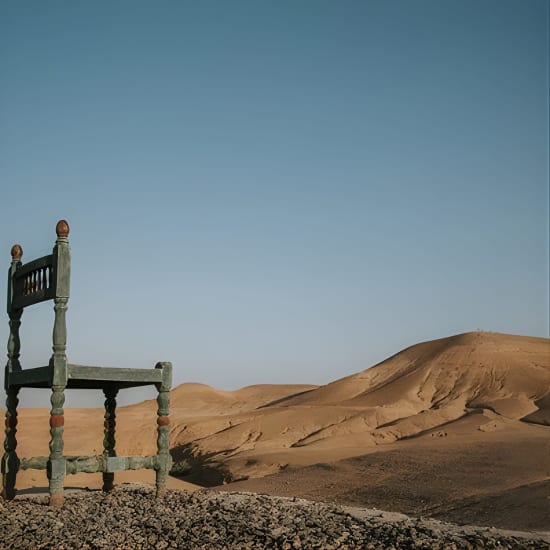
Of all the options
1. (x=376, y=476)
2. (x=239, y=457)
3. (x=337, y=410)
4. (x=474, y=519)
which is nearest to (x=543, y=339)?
(x=337, y=410)

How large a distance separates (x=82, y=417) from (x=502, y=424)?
24.4m

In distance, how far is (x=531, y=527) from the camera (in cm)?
1012

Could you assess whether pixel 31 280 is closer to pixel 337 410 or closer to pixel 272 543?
pixel 272 543

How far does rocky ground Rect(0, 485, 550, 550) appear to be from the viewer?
8188mm

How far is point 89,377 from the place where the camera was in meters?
11.0

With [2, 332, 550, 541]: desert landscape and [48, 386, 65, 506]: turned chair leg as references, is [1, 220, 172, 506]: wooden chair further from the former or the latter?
[2, 332, 550, 541]: desert landscape

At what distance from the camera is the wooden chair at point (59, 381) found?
10.9 m

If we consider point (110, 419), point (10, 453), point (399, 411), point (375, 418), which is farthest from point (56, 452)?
point (399, 411)

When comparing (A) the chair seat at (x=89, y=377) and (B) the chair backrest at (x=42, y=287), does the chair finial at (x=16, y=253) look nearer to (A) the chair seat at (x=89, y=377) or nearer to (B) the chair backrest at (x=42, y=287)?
(B) the chair backrest at (x=42, y=287)

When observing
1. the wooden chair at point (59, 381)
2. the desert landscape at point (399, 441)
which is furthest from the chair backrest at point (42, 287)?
the desert landscape at point (399, 441)

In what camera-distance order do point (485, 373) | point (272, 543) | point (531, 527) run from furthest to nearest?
point (485, 373)
point (531, 527)
point (272, 543)

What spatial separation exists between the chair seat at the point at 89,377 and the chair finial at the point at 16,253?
207 centimetres

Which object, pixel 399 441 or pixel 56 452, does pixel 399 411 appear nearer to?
pixel 399 441

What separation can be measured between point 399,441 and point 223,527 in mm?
13998
